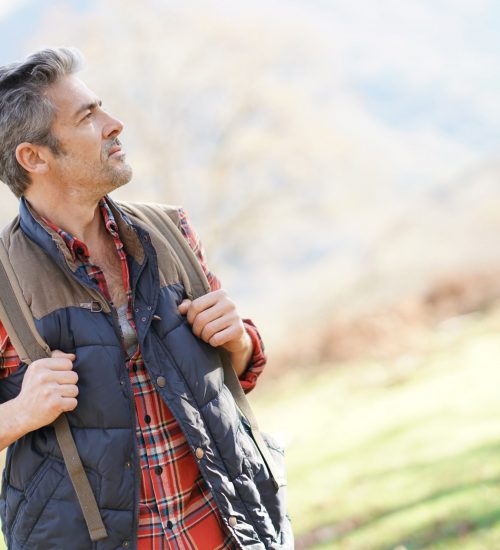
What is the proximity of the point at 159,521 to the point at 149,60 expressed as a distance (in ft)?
52.4

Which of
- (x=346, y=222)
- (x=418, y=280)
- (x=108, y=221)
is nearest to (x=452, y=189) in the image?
(x=346, y=222)

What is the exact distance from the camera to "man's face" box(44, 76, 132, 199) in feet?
6.52

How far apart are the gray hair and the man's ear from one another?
15mm

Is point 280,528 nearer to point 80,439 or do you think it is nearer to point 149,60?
point 80,439

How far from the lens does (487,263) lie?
1772cm

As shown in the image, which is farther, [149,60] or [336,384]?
[149,60]

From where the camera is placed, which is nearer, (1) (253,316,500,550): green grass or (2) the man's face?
(2) the man's face

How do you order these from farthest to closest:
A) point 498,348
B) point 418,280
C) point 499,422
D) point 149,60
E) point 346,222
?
point 346,222
point 418,280
point 149,60
point 498,348
point 499,422

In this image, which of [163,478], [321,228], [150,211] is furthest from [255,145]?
[163,478]

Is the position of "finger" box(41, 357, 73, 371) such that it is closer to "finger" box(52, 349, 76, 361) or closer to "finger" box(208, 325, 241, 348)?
"finger" box(52, 349, 76, 361)

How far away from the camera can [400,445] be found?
331 inches

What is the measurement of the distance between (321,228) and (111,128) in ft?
62.0

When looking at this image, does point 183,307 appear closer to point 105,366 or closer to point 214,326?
point 214,326

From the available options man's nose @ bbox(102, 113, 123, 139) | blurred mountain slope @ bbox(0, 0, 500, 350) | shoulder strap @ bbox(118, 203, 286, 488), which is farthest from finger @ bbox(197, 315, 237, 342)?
blurred mountain slope @ bbox(0, 0, 500, 350)
